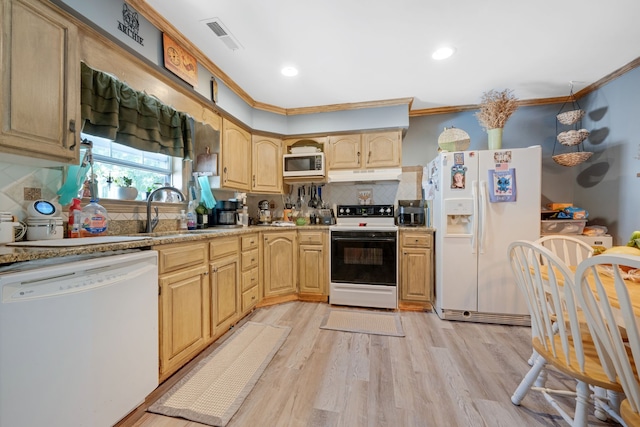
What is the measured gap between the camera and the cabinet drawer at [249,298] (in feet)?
7.89

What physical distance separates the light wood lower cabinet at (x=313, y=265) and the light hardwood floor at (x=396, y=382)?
0.64 metres

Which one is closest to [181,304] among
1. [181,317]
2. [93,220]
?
[181,317]

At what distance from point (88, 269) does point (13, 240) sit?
593 mm

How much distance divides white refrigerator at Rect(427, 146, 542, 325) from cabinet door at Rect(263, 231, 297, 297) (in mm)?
1621

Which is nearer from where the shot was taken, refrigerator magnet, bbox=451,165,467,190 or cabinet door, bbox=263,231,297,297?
refrigerator magnet, bbox=451,165,467,190

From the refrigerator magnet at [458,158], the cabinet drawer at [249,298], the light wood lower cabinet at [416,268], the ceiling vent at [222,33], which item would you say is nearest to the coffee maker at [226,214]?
the cabinet drawer at [249,298]

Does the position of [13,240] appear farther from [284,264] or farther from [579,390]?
[579,390]

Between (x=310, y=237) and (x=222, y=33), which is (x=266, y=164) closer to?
(x=310, y=237)

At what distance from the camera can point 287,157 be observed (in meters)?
3.18

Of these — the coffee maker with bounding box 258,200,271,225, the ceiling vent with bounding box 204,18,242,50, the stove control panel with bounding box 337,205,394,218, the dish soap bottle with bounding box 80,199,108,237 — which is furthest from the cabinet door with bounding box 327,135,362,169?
the dish soap bottle with bounding box 80,199,108,237

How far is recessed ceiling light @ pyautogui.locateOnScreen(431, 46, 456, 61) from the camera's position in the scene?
2.01 meters

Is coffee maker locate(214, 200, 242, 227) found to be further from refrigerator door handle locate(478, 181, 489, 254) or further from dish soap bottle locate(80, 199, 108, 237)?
refrigerator door handle locate(478, 181, 489, 254)

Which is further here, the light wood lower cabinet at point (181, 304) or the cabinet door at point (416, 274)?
the cabinet door at point (416, 274)

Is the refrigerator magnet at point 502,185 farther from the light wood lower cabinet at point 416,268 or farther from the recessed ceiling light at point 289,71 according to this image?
the recessed ceiling light at point 289,71
